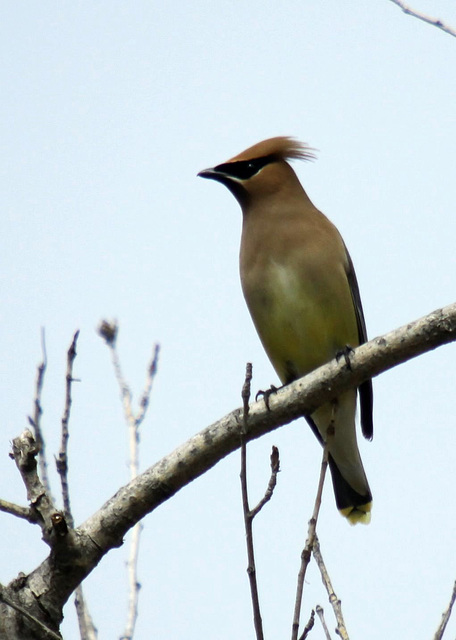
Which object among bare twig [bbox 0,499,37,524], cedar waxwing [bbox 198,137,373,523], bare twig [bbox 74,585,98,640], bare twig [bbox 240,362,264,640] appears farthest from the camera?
cedar waxwing [bbox 198,137,373,523]

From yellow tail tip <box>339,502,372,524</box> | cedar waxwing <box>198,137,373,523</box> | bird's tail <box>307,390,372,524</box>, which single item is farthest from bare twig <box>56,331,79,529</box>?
yellow tail tip <box>339,502,372,524</box>

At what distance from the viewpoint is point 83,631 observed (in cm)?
308

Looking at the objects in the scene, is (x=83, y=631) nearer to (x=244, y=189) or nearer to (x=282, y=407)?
(x=282, y=407)

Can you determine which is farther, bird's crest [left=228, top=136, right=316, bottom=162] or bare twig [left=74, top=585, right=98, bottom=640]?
bird's crest [left=228, top=136, right=316, bottom=162]

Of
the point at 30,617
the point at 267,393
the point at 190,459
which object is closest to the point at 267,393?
the point at 267,393

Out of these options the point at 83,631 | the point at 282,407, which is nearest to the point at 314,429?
the point at 282,407

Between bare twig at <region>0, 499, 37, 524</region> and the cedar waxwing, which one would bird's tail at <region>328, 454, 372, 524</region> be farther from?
bare twig at <region>0, 499, 37, 524</region>

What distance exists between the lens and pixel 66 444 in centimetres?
297

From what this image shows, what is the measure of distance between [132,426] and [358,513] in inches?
70.4

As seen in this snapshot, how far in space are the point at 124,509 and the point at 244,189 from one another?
2749 millimetres

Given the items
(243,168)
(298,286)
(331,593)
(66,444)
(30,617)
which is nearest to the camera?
(30,617)

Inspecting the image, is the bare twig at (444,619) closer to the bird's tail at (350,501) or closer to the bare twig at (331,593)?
the bare twig at (331,593)

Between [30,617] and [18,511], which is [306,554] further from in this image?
[18,511]

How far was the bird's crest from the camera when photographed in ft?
18.0
